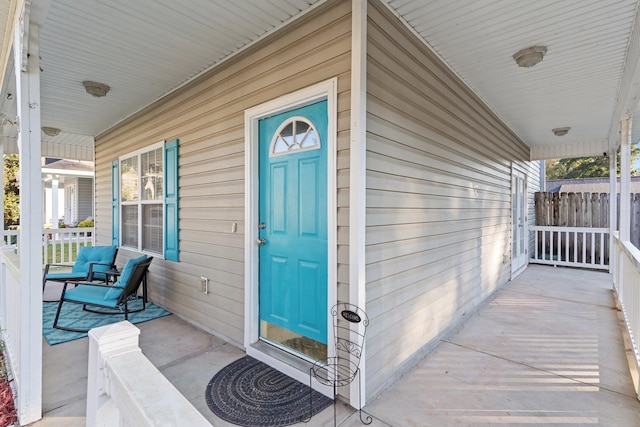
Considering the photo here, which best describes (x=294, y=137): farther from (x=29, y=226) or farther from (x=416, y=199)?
(x=29, y=226)

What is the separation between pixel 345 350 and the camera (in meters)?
2.20

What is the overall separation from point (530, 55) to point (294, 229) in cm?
273

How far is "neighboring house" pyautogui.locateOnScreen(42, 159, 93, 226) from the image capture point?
1052 centimetres

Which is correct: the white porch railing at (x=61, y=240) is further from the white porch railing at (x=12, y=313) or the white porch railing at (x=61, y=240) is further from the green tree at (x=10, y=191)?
the green tree at (x=10, y=191)

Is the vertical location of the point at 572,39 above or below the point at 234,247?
above

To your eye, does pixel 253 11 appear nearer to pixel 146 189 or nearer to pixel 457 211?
pixel 457 211

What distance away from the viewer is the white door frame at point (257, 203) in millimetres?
2273

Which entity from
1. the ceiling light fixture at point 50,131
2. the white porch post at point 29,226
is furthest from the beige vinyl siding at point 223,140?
the ceiling light fixture at point 50,131

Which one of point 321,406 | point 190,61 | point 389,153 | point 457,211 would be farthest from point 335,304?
point 190,61

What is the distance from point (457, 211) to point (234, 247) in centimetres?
250

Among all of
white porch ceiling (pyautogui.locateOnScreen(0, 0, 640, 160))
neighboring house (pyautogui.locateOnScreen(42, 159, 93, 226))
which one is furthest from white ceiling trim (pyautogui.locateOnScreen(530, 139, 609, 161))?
neighboring house (pyautogui.locateOnScreen(42, 159, 93, 226))

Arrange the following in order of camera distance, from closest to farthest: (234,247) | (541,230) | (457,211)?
(234,247) → (457,211) → (541,230)

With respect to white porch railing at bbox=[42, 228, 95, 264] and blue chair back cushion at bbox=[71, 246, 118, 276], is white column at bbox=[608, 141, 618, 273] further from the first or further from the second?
white porch railing at bbox=[42, 228, 95, 264]

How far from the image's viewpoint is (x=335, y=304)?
2279 mm
